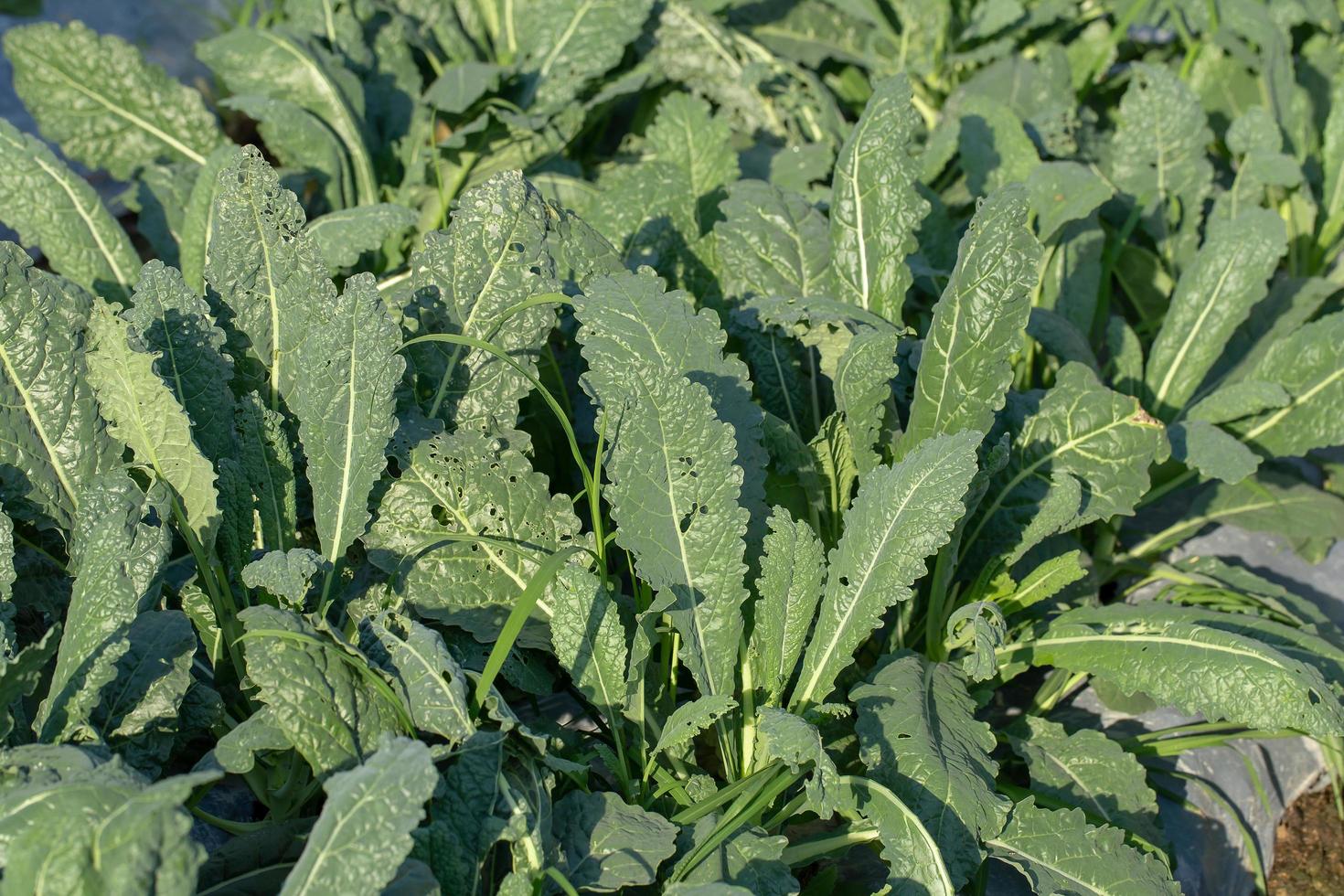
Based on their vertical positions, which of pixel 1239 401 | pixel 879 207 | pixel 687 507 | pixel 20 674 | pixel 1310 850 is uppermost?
pixel 879 207

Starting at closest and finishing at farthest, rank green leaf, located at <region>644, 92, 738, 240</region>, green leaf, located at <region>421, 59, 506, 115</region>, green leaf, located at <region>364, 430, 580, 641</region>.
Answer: green leaf, located at <region>364, 430, 580, 641</region>
green leaf, located at <region>644, 92, 738, 240</region>
green leaf, located at <region>421, 59, 506, 115</region>

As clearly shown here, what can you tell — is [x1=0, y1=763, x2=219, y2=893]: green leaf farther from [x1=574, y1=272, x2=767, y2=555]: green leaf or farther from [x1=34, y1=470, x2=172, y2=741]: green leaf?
[x1=574, y1=272, x2=767, y2=555]: green leaf

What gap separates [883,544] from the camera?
5.95 ft

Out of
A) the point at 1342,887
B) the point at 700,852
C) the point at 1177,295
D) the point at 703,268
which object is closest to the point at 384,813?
the point at 700,852

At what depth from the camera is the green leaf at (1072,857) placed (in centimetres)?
174

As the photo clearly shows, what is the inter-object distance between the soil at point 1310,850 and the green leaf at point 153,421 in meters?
1.90

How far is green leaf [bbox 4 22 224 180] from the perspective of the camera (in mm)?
2900

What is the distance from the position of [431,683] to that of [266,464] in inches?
20.9

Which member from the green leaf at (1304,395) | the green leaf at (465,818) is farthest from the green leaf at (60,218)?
the green leaf at (1304,395)

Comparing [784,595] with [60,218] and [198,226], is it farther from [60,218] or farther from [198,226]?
[60,218]

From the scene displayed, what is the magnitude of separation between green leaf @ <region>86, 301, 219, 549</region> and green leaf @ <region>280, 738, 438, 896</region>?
640 mm

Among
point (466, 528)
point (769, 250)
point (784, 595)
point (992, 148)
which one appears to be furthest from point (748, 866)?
point (992, 148)

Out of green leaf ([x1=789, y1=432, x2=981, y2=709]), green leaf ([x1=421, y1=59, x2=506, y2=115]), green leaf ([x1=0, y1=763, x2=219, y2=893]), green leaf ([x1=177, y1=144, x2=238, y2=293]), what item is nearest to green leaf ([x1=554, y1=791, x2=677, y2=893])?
green leaf ([x1=789, y1=432, x2=981, y2=709])

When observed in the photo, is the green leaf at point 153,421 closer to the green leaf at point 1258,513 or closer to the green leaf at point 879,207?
the green leaf at point 879,207
